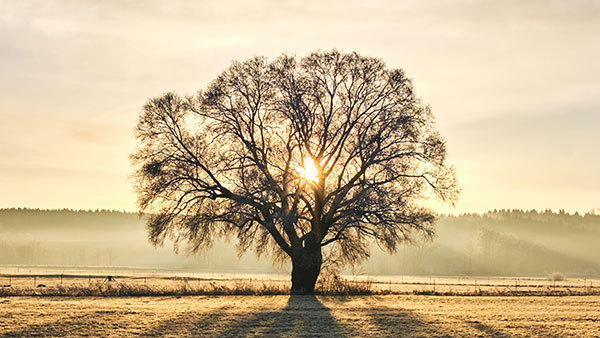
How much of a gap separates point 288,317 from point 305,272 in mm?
12265

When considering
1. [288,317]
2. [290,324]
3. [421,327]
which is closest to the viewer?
[421,327]

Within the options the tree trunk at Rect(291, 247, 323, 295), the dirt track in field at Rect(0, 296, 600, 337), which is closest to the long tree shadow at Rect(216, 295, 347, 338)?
the dirt track in field at Rect(0, 296, 600, 337)

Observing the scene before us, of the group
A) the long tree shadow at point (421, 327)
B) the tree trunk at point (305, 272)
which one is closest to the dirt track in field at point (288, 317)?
the long tree shadow at point (421, 327)

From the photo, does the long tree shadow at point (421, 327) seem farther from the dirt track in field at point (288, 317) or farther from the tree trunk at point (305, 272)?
the tree trunk at point (305, 272)

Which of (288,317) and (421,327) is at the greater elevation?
(288,317)

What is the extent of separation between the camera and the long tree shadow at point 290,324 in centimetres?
2441

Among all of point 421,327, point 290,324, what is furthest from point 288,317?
point 421,327

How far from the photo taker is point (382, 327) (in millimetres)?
26266

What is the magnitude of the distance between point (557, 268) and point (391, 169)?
581 feet

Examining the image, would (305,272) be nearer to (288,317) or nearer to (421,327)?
(288,317)

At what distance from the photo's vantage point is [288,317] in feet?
94.4

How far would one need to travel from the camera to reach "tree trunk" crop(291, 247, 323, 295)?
4050 centimetres

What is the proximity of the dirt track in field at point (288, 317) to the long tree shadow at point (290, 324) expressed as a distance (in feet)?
0.13

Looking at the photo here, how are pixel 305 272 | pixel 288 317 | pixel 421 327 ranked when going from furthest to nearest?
pixel 305 272
pixel 288 317
pixel 421 327
